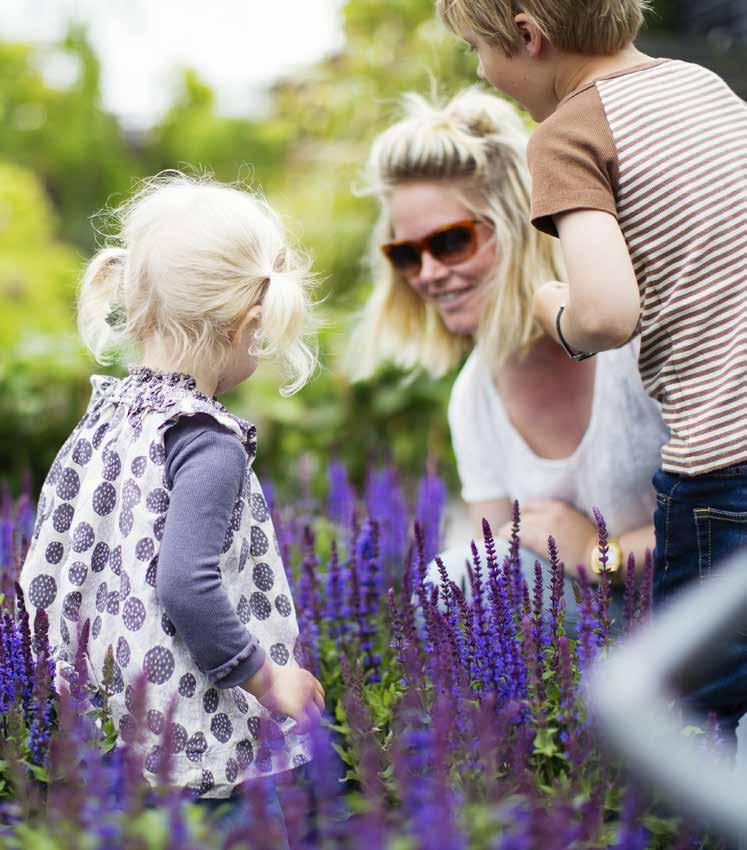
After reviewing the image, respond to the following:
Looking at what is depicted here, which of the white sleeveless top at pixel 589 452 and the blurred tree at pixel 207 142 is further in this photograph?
the blurred tree at pixel 207 142

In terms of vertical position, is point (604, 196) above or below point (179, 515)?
above

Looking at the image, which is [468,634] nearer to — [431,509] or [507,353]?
[507,353]

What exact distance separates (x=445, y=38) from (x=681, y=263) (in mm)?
5989

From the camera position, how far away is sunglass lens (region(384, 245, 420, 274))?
2.79 metres

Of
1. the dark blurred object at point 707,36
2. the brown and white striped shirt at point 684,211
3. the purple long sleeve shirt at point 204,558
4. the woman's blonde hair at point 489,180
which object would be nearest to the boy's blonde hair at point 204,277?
the purple long sleeve shirt at point 204,558

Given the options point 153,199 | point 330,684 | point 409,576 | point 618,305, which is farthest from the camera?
point 330,684

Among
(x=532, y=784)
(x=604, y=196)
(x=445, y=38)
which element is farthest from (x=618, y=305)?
(x=445, y=38)

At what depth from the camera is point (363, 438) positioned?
5375 millimetres

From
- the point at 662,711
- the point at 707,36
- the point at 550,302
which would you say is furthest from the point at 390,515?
the point at 707,36

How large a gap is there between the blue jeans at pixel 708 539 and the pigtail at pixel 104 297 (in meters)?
1.02

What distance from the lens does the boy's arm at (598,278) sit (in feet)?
5.14

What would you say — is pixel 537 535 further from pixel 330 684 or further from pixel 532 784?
pixel 532 784

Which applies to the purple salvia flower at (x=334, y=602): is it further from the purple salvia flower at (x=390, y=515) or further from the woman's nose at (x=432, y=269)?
the woman's nose at (x=432, y=269)

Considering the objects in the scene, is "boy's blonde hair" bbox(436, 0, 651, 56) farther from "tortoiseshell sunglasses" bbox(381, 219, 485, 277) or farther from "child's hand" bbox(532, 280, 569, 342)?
"tortoiseshell sunglasses" bbox(381, 219, 485, 277)
